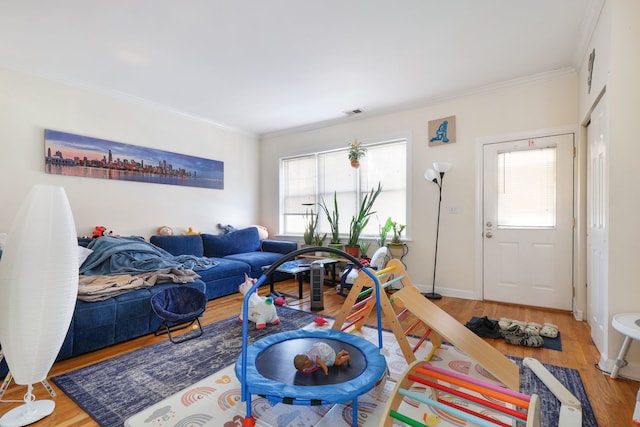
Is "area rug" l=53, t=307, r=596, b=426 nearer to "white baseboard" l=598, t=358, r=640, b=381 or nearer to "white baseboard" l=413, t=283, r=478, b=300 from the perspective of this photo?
"white baseboard" l=598, t=358, r=640, b=381

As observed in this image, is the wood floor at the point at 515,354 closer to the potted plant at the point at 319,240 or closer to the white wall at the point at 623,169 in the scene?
the white wall at the point at 623,169

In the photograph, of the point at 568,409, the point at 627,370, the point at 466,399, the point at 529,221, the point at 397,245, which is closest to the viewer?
the point at 568,409

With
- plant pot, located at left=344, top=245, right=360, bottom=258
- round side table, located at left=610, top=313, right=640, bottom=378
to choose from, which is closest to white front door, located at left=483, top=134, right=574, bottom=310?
round side table, located at left=610, top=313, right=640, bottom=378

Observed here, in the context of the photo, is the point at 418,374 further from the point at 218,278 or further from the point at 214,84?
the point at 214,84

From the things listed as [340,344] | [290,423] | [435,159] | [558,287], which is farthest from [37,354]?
[558,287]

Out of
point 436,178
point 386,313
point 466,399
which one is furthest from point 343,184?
point 466,399

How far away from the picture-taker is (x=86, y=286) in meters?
2.53

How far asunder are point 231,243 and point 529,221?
4.16 metres

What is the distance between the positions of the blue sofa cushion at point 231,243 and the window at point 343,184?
2.53 feet

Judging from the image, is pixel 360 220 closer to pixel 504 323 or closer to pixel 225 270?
pixel 225 270

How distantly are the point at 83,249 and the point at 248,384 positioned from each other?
2755 mm

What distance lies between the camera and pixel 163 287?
291 cm

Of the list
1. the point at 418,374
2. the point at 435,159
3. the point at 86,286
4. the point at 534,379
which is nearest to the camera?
the point at 418,374

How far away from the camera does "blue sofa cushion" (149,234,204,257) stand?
400cm
